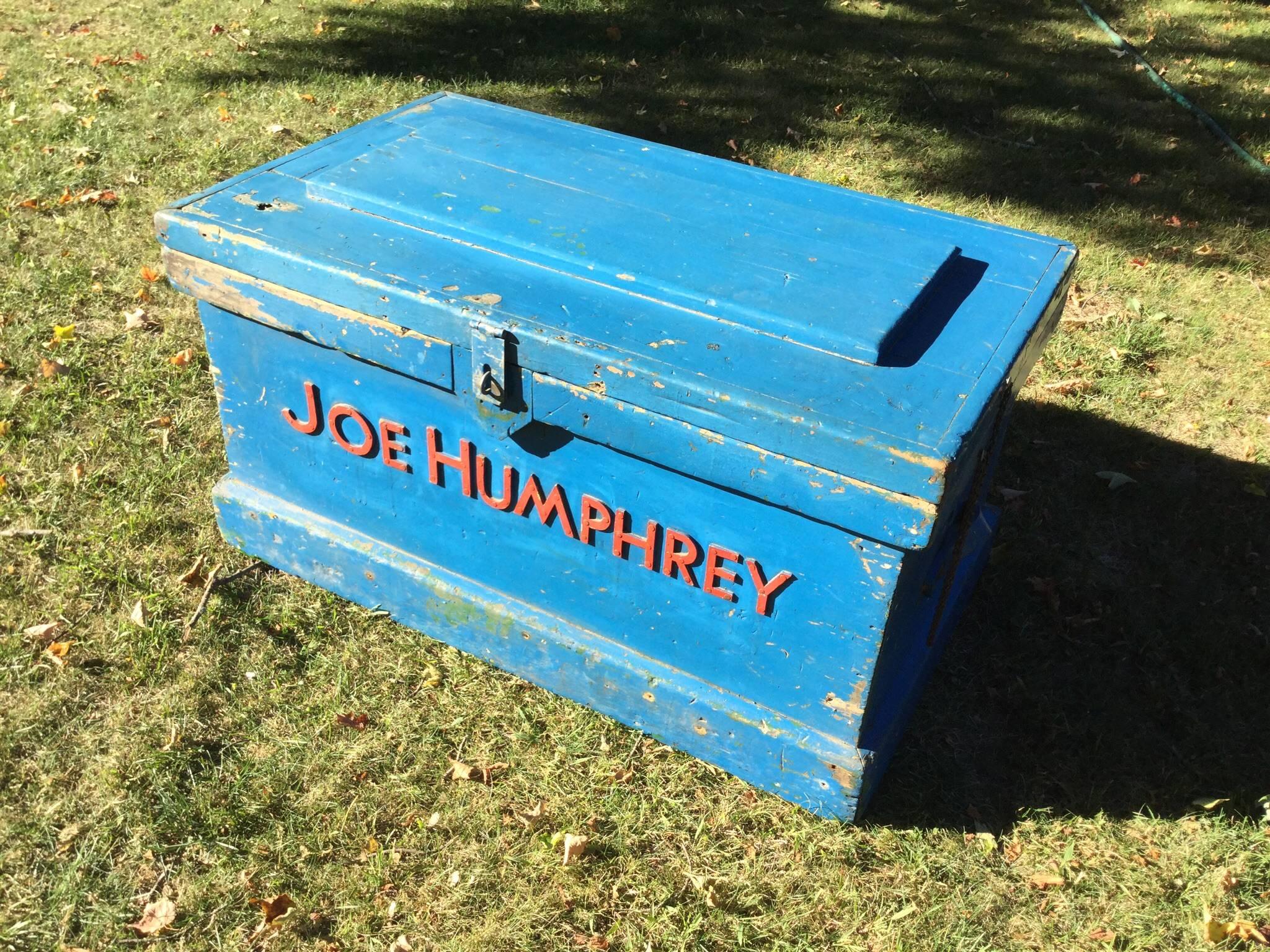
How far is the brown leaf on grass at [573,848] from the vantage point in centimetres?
231

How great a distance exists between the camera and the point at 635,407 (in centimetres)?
204

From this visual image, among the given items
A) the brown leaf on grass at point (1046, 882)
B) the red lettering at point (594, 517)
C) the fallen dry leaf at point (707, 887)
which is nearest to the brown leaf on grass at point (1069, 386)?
the brown leaf on grass at point (1046, 882)

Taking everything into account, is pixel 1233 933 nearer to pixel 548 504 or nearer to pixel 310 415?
pixel 548 504

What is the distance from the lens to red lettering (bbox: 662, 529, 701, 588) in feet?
7.29

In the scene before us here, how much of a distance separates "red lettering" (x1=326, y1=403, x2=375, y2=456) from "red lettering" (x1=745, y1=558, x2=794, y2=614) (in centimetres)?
95

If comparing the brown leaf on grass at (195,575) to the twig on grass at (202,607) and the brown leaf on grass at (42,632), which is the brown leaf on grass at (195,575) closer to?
the twig on grass at (202,607)

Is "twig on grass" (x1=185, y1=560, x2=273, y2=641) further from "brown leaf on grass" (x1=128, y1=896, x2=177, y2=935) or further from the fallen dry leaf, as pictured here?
the fallen dry leaf

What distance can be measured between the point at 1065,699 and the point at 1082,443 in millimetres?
1178

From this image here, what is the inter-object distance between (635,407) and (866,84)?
4582 millimetres

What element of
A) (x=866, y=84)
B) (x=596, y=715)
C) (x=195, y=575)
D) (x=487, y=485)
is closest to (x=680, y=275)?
(x=487, y=485)

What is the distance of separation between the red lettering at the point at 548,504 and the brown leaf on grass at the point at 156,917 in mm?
1087

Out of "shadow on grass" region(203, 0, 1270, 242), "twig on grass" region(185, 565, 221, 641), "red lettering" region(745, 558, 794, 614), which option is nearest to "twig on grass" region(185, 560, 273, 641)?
"twig on grass" region(185, 565, 221, 641)

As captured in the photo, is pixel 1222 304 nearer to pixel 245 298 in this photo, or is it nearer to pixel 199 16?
pixel 245 298

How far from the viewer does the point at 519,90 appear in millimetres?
5684
